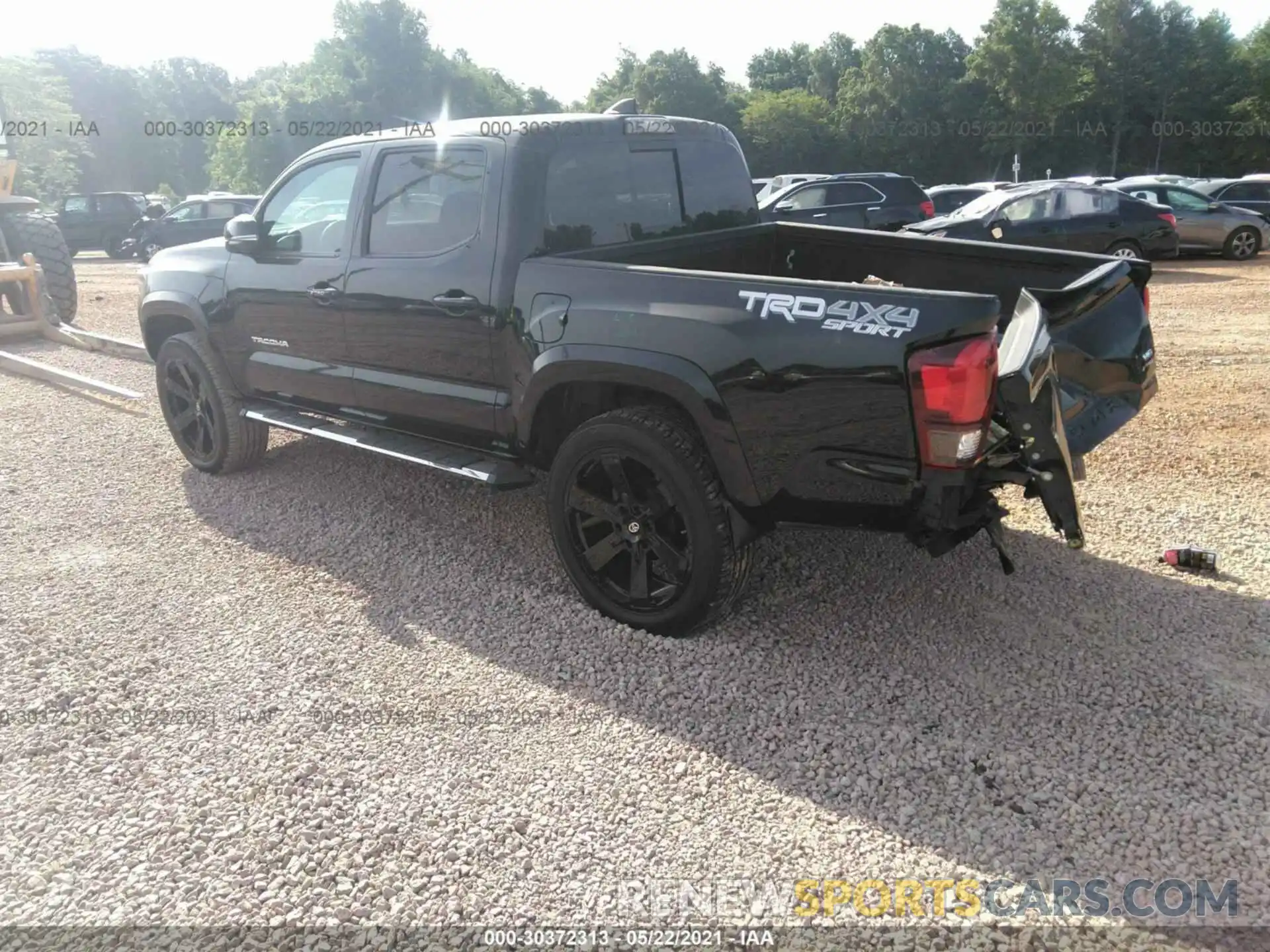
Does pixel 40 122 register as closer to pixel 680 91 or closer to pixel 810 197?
pixel 810 197

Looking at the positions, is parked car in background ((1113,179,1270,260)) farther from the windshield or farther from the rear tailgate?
the rear tailgate

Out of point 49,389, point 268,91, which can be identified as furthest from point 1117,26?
point 49,389

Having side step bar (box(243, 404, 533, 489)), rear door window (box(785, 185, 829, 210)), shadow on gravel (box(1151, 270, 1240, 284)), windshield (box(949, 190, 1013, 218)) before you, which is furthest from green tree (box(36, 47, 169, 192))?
side step bar (box(243, 404, 533, 489))

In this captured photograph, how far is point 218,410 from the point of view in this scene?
562cm

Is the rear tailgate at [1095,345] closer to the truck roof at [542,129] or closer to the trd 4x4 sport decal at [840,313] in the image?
the trd 4x4 sport decal at [840,313]

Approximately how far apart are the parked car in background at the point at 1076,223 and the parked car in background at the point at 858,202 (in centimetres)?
112

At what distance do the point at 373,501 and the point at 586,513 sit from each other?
79.8 inches

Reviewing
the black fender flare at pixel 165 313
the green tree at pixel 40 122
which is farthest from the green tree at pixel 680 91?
the black fender flare at pixel 165 313

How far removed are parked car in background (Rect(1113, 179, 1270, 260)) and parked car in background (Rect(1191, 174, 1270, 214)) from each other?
3324 mm

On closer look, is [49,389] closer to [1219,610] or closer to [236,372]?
[236,372]

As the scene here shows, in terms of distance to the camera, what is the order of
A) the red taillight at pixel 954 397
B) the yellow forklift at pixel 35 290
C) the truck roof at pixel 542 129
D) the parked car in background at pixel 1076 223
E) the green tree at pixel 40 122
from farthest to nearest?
the green tree at pixel 40 122 → the parked car in background at pixel 1076 223 → the yellow forklift at pixel 35 290 → the truck roof at pixel 542 129 → the red taillight at pixel 954 397

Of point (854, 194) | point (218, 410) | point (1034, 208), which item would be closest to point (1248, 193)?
point (1034, 208)

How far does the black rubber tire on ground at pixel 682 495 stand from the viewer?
11.3 feet

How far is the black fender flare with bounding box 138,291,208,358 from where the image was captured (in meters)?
5.52
